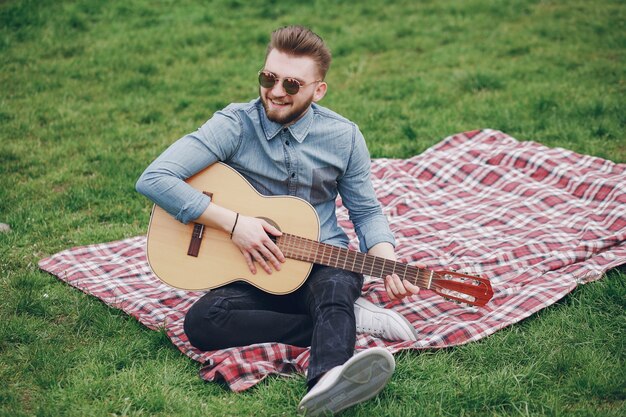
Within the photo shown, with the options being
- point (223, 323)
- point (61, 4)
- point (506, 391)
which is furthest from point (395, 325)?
point (61, 4)

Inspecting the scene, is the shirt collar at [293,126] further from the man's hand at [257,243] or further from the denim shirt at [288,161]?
the man's hand at [257,243]

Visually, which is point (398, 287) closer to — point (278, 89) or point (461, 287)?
point (461, 287)

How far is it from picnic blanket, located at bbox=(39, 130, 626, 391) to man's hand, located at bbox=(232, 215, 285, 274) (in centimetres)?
47

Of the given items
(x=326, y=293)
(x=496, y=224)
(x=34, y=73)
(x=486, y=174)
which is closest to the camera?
(x=326, y=293)

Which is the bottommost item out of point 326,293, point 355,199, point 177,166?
point 326,293

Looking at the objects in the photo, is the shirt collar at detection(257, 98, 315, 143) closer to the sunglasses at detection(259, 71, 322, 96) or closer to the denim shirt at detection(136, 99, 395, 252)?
the denim shirt at detection(136, 99, 395, 252)

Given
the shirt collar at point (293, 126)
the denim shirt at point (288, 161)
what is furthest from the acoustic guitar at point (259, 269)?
the shirt collar at point (293, 126)

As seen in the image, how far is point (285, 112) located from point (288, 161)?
289 mm

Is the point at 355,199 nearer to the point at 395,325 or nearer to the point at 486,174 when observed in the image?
the point at 395,325

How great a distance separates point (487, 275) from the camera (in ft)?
15.1

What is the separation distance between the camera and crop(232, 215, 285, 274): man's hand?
3.66 m

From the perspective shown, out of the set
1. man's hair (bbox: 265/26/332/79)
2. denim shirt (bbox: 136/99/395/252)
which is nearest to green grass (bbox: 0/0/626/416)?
denim shirt (bbox: 136/99/395/252)

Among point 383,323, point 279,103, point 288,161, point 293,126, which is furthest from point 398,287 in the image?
point 279,103

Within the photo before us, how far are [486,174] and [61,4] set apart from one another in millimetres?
7103
